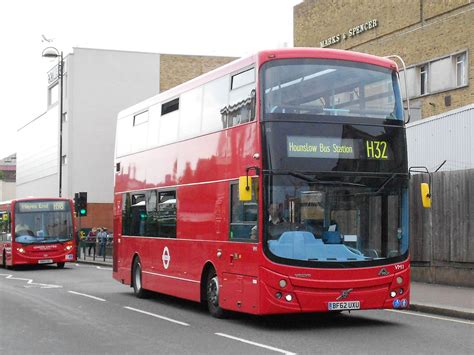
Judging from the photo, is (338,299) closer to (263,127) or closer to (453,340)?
(453,340)

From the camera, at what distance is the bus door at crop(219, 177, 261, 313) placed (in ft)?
38.7

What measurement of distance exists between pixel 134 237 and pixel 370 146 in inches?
297

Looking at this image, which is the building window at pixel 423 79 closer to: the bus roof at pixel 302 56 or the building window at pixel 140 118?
the building window at pixel 140 118

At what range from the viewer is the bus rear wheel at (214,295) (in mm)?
13422

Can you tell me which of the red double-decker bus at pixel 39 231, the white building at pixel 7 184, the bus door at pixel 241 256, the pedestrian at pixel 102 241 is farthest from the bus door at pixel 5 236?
the white building at pixel 7 184

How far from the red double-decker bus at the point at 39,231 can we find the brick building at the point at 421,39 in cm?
1456

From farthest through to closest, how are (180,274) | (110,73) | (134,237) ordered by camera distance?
1. (110,73)
2. (134,237)
3. (180,274)

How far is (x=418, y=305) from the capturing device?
14.7 m

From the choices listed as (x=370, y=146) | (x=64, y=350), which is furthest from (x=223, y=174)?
(x=64, y=350)

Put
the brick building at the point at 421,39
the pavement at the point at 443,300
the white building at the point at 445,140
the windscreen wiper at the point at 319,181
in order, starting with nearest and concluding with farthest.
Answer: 1. the windscreen wiper at the point at 319,181
2. the pavement at the point at 443,300
3. the white building at the point at 445,140
4. the brick building at the point at 421,39

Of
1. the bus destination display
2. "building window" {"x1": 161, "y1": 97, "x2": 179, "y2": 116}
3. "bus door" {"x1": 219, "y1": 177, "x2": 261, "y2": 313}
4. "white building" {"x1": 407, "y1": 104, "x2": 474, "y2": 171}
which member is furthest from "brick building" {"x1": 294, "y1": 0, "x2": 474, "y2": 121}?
"bus door" {"x1": 219, "y1": 177, "x2": 261, "y2": 313}

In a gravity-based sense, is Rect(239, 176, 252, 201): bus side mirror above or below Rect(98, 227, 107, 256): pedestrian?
above

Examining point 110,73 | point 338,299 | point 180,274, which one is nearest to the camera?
point 338,299

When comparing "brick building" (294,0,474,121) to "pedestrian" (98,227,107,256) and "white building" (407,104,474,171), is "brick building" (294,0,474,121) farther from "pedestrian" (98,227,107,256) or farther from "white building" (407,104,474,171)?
"pedestrian" (98,227,107,256)
